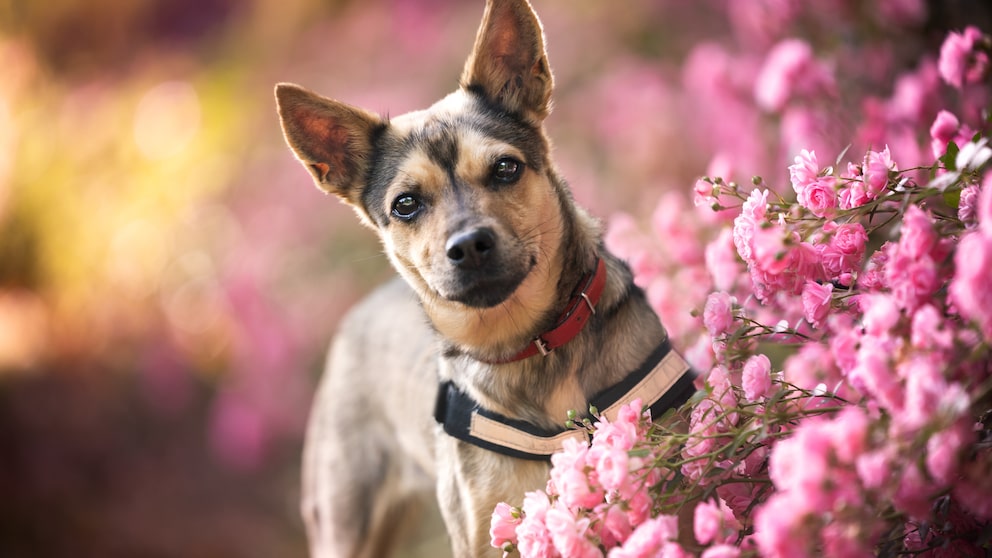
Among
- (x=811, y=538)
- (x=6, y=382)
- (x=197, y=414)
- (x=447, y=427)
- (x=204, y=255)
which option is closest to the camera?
(x=811, y=538)

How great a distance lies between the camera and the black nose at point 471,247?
7.59 ft

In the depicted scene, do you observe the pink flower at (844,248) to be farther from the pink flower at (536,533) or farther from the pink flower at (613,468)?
→ the pink flower at (536,533)

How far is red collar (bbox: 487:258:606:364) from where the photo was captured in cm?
246

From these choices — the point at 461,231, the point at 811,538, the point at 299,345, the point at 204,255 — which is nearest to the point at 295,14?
the point at 204,255

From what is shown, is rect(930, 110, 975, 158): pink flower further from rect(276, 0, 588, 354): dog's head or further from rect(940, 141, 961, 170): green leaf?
rect(276, 0, 588, 354): dog's head

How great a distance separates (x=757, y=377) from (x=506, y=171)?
104 centimetres

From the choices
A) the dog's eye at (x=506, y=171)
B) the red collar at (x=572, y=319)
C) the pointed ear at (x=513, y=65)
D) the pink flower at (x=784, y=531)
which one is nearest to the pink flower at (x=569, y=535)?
the pink flower at (x=784, y=531)

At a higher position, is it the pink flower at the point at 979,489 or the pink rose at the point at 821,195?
the pink rose at the point at 821,195

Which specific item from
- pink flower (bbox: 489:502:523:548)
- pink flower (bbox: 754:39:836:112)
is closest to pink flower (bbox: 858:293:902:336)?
pink flower (bbox: 489:502:523:548)

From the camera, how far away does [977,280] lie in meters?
1.25

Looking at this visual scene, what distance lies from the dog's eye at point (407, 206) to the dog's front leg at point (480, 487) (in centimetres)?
71

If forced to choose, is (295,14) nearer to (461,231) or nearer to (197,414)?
(197,414)

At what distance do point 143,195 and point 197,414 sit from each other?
5.67 ft

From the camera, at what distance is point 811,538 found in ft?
4.50
